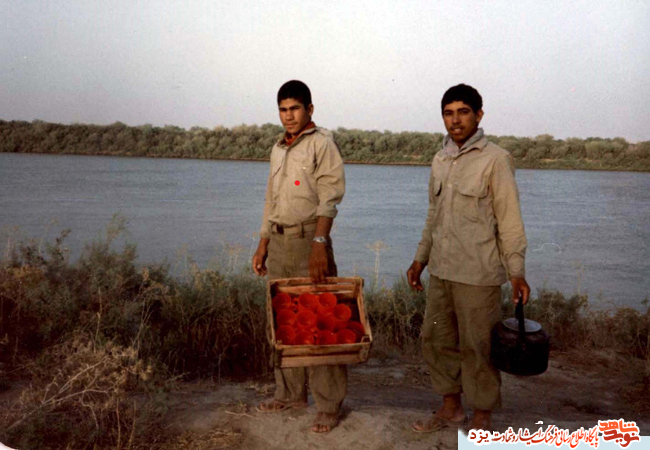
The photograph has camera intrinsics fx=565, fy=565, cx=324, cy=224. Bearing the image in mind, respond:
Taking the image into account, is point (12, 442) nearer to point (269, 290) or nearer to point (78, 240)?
point (269, 290)

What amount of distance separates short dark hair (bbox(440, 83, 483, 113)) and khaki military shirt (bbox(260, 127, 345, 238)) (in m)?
0.78

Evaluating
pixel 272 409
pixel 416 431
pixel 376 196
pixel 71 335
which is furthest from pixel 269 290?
pixel 376 196

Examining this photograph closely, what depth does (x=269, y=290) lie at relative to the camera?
331 cm

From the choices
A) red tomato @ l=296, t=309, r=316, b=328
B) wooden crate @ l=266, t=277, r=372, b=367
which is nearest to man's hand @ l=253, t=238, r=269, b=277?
wooden crate @ l=266, t=277, r=372, b=367

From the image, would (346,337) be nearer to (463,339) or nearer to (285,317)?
(285,317)

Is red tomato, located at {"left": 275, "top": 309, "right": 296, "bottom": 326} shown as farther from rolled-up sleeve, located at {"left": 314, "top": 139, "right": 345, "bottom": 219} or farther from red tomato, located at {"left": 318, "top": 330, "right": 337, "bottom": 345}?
rolled-up sleeve, located at {"left": 314, "top": 139, "right": 345, "bottom": 219}

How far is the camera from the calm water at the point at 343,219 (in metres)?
13.2

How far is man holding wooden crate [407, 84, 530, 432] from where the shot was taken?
3291mm

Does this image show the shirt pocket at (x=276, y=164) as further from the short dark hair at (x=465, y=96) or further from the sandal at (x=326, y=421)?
the sandal at (x=326, y=421)

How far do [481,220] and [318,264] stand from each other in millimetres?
1007

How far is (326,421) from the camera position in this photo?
3572 millimetres

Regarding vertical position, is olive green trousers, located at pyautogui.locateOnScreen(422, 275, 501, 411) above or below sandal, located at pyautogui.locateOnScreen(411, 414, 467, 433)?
above

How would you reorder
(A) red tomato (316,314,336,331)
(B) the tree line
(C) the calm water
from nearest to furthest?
1. (A) red tomato (316,314,336,331)
2. (C) the calm water
3. (B) the tree line

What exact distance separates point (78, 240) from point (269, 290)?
41.5ft
